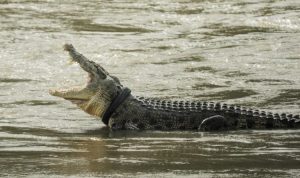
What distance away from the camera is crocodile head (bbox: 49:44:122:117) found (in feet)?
28.2

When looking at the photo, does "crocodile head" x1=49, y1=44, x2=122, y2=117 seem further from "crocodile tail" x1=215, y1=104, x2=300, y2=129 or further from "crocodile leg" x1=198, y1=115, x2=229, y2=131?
"crocodile tail" x1=215, y1=104, x2=300, y2=129

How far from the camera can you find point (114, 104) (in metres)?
8.60

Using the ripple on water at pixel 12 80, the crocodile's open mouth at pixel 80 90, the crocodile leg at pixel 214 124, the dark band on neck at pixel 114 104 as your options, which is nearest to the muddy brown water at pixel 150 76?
the ripple on water at pixel 12 80

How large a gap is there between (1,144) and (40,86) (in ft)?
12.7

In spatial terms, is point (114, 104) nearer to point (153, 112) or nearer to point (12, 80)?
point (153, 112)

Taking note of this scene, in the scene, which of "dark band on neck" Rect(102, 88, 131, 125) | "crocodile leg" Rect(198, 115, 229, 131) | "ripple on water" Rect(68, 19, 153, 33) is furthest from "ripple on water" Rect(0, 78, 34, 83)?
"ripple on water" Rect(68, 19, 153, 33)

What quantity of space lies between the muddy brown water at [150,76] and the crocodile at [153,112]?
217 mm

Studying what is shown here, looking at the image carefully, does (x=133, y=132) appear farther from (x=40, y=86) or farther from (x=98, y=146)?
(x=40, y=86)

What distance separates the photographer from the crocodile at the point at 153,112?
815 centimetres

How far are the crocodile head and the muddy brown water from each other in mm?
185

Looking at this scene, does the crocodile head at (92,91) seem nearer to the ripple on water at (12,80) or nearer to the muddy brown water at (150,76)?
the muddy brown water at (150,76)

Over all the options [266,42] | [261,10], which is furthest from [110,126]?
[261,10]

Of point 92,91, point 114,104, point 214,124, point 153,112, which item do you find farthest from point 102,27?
point 214,124

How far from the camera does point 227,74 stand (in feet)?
37.0
